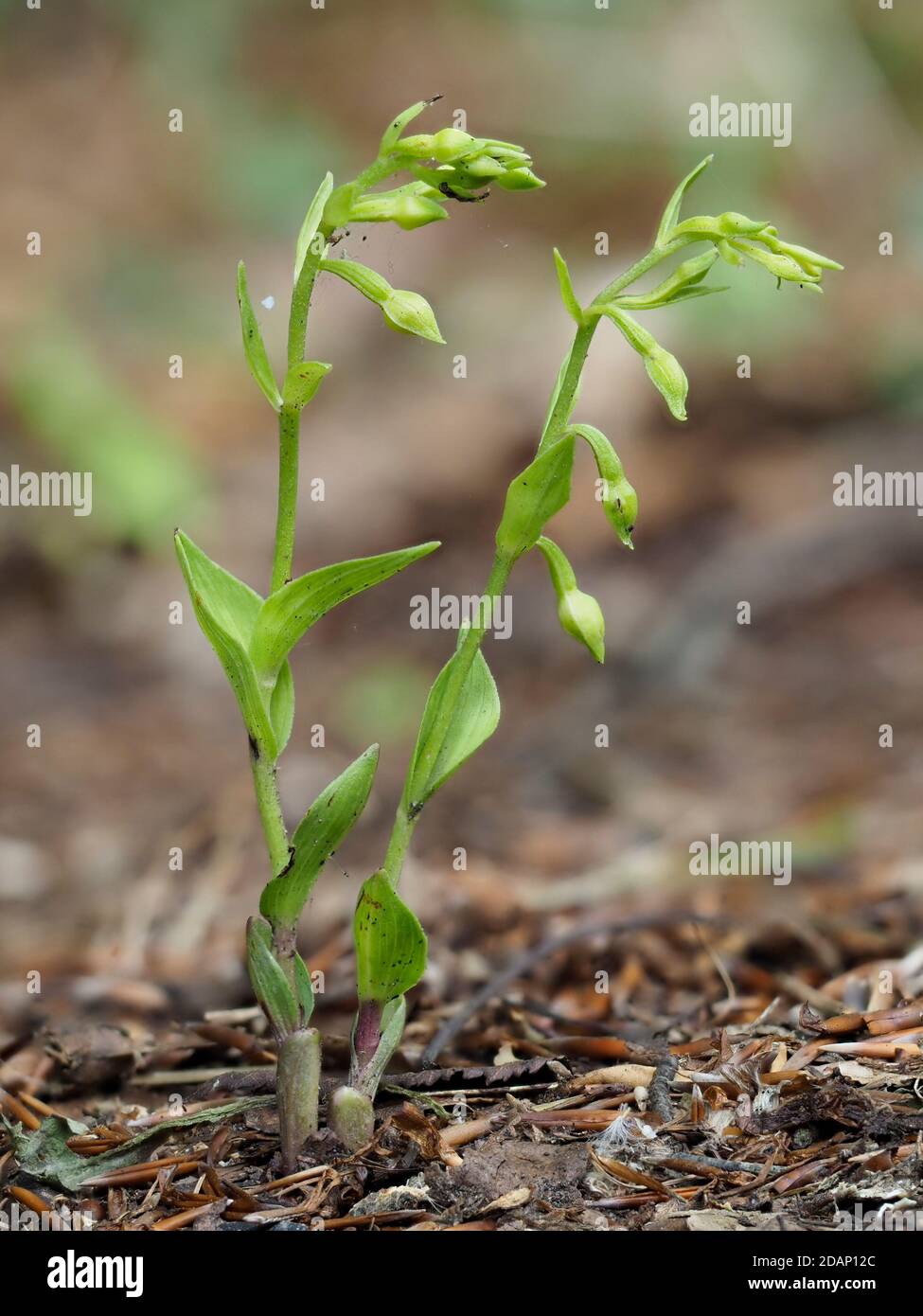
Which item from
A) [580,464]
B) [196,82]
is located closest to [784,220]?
[580,464]

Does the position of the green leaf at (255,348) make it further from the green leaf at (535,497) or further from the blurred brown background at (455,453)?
the blurred brown background at (455,453)

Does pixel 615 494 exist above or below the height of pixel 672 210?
below

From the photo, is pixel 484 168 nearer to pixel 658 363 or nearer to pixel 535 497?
pixel 658 363

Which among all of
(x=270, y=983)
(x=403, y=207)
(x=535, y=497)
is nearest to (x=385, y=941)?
(x=270, y=983)

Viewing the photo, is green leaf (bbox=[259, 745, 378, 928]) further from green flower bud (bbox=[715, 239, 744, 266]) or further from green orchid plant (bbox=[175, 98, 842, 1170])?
green flower bud (bbox=[715, 239, 744, 266])

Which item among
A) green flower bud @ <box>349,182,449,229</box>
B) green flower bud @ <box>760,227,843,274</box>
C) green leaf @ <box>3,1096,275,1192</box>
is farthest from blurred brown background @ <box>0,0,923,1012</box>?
green flower bud @ <box>349,182,449,229</box>

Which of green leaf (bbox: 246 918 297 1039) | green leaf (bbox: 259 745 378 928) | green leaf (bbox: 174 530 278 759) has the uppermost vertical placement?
green leaf (bbox: 174 530 278 759)

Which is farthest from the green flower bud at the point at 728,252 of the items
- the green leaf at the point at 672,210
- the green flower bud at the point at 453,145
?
the green flower bud at the point at 453,145
